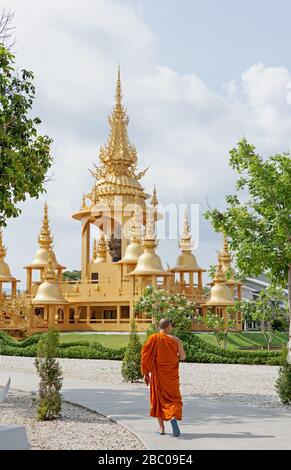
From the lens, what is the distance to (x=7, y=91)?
13.5 metres

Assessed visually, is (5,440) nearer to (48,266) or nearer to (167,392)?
(167,392)

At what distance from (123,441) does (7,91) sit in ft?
27.9

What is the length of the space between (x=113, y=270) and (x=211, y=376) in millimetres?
22506

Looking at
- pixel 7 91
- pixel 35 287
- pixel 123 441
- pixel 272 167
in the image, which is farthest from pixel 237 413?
pixel 35 287

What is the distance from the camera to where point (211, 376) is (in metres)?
18.0

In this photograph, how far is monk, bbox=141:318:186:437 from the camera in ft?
27.6

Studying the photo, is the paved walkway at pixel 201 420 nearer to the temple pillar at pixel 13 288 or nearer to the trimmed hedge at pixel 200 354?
the trimmed hedge at pixel 200 354

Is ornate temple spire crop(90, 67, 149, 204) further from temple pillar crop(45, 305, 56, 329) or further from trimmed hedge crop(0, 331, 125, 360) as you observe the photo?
trimmed hedge crop(0, 331, 125, 360)

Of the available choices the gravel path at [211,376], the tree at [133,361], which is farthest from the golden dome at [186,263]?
the tree at [133,361]

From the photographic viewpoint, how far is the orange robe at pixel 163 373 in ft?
27.7

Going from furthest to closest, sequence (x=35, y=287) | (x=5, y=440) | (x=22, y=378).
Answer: (x=35, y=287)
(x=22, y=378)
(x=5, y=440)

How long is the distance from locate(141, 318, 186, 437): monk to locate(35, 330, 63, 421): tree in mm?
2136

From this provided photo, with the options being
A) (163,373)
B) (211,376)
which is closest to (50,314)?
(211,376)

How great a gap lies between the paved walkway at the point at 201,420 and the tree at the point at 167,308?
1007 cm
